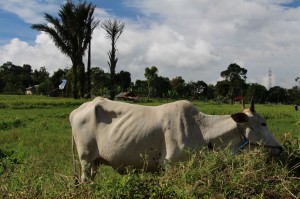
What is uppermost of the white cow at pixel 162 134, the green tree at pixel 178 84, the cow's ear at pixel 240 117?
the green tree at pixel 178 84

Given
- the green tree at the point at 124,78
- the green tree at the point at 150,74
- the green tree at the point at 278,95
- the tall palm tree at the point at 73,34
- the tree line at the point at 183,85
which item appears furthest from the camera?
the green tree at the point at 278,95

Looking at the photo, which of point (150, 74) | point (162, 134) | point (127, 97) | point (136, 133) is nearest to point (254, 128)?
point (162, 134)

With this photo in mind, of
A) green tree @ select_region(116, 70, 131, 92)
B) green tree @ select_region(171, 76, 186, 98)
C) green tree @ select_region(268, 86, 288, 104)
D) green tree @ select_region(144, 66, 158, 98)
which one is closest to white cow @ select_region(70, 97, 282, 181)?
green tree @ select_region(144, 66, 158, 98)

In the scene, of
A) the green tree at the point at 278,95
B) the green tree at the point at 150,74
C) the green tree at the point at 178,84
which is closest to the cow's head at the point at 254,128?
the green tree at the point at 150,74

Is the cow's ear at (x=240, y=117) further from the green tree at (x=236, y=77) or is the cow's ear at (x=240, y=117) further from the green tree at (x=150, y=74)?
the green tree at (x=236, y=77)

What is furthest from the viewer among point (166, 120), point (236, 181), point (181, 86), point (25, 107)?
point (181, 86)

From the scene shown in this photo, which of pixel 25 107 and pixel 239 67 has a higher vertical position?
pixel 239 67

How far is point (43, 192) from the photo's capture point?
114 inches

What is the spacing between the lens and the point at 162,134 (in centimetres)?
573

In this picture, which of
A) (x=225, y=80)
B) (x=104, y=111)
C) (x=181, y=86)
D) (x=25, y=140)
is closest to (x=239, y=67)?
(x=225, y=80)

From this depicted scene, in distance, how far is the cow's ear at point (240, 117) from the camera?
5613 millimetres

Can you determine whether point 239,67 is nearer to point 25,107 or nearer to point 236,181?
point 25,107

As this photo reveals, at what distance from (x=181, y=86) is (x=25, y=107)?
43.4 m

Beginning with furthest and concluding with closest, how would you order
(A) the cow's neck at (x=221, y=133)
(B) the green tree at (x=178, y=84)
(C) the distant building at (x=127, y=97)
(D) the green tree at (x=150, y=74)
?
(B) the green tree at (x=178, y=84)
(D) the green tree at (x=150, y=74)
(C) the distant building at (x=127, y=97)
(A) the cow's neck at (x=221, y=133)
